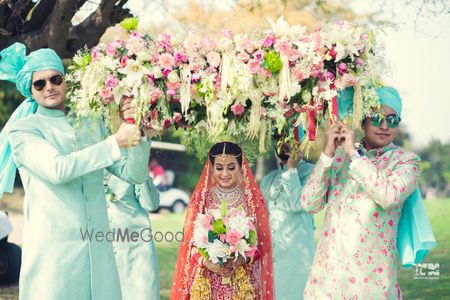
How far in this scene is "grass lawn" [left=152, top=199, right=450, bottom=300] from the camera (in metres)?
10.7

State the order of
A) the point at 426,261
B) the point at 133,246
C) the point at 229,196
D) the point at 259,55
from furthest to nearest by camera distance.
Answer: the point at 426,261, the point at 133,246, the point at 229,196, the point at 259,55

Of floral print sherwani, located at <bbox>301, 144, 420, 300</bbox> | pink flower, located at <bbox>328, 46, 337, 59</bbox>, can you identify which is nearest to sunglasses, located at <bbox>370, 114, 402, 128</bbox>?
floral print sherwani, located at <bbox>301, 144, 420, 300</bbox>

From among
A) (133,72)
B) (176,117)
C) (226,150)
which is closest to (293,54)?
(176,117)

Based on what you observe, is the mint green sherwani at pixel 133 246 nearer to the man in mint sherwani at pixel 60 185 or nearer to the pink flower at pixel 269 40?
the man in mint sherwani at pixel 60 185

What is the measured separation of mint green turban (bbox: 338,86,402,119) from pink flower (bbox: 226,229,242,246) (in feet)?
3.77

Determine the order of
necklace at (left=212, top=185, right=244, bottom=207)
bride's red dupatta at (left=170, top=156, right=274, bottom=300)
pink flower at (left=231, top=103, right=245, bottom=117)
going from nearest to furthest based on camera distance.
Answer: pink flower at (left=231, top=103, right=245, bottom=117) < bride's red dupatta at (left=170, top=156, right=274, bottom=300) < necklace at (left=212, top=185, right=244, bottom=207)

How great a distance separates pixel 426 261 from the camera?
513 inches

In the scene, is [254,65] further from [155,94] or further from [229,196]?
[229,196]

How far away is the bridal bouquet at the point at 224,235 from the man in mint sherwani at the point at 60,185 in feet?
2.85

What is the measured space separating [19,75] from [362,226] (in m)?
2.34

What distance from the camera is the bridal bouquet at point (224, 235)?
5734 millimetres

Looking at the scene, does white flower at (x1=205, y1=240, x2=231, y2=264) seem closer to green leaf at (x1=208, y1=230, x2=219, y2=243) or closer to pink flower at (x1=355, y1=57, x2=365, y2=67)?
green leaf at (x1=208, y1=230, x2=219, y2=243)


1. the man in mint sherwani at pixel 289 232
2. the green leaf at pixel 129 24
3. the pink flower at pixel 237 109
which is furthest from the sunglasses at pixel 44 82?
the man in mint sherwani at pixel 289 232

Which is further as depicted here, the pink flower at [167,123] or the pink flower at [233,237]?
the pink flower at [233,237]
